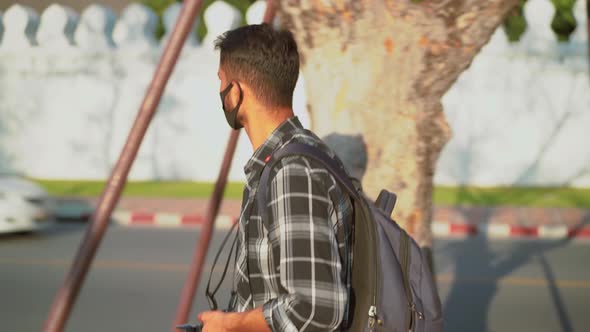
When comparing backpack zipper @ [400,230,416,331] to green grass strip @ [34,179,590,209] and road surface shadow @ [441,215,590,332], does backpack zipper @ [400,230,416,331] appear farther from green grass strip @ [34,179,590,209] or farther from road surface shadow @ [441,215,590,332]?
green grass strip @ [34,179,590,209]

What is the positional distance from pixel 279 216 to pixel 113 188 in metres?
1.20

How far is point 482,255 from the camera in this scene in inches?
427

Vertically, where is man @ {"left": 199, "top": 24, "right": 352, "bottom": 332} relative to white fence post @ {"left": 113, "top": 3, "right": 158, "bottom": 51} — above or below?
above

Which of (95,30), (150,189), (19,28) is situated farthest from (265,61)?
(19,28)

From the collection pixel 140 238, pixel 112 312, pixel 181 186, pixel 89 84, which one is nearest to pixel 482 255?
pixel 140 238

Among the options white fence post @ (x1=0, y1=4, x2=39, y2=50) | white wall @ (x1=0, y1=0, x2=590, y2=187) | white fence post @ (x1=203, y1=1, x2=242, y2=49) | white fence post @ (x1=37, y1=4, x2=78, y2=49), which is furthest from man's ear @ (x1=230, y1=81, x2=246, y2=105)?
white fence post @ (x1=0, y1=4, x2=39, y2=50)


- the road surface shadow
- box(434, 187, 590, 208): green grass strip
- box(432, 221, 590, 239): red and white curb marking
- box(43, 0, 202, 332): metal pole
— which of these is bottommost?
box(434, 187, 590, 208): green grass strip

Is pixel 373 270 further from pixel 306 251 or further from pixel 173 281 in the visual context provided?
pixel 173 281

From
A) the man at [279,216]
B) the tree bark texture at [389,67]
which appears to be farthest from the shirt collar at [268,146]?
the tree bark texture at [389,67]

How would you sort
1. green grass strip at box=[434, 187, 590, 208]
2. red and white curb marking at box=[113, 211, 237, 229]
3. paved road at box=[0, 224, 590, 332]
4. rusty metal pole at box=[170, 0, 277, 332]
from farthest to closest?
green grass strip at box=[434, 187, 590, 208]
red and white curb marking at box=[113, 211, 237, 229]
paved road at box=[0, 224, 590, 332]
rusty metal pole at box=[170, 0, 277, 332]

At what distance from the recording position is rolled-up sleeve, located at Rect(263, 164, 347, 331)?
204cm

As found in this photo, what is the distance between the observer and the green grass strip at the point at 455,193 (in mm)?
14422

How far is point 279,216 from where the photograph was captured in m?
2.06

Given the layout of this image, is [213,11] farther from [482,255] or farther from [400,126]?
[400,126]
